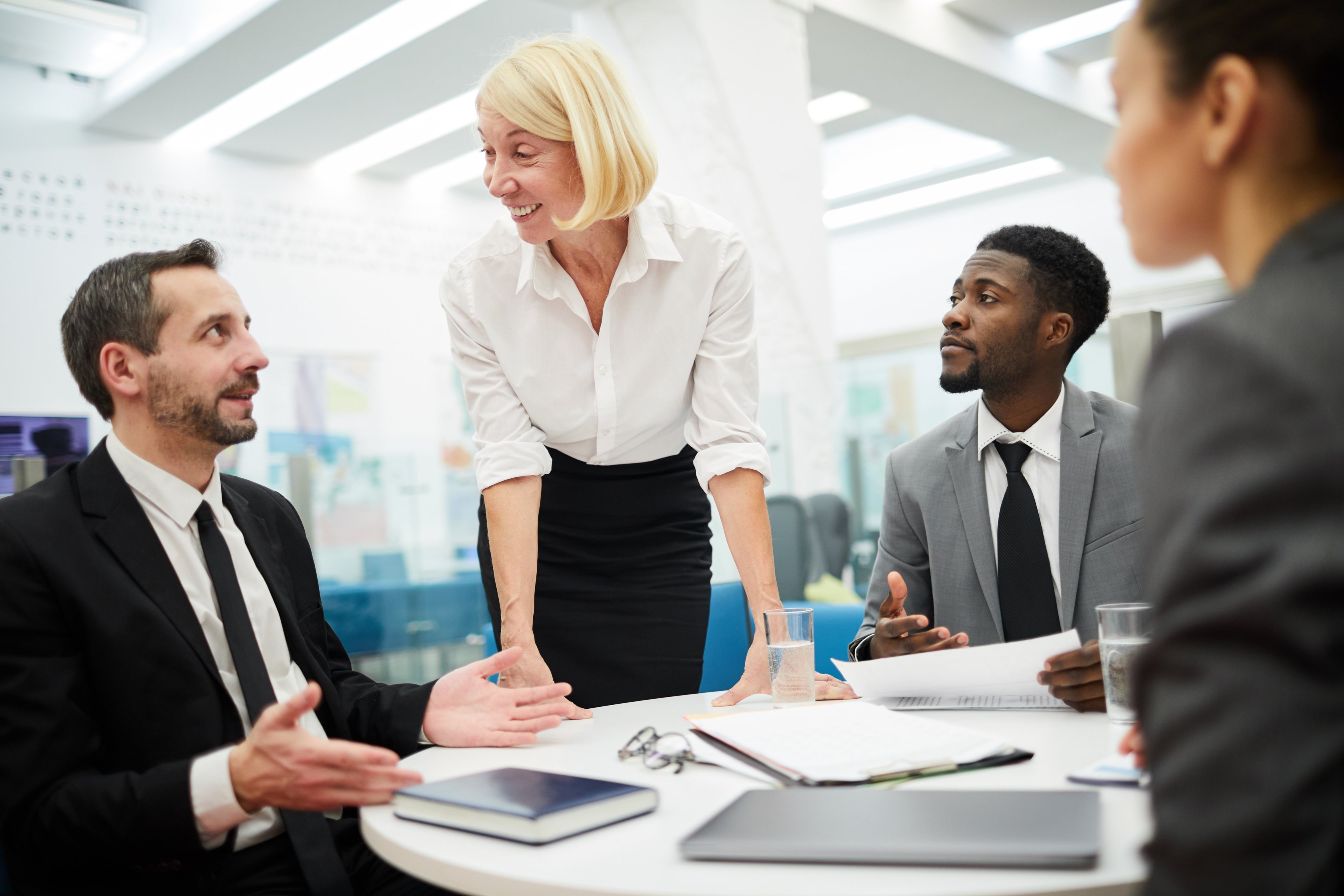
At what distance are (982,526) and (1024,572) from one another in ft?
0.34

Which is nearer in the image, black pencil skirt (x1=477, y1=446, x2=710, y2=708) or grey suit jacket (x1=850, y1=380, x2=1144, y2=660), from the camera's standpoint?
grey suit jacket (x1=850, y1=380, x2=1144, y2=660)

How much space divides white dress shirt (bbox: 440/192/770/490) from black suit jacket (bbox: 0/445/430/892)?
628 millimetres

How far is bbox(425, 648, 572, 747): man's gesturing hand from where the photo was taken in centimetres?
129

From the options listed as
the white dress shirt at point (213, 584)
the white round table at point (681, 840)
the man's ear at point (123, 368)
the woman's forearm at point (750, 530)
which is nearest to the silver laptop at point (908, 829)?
the white round table at point (681, 840)

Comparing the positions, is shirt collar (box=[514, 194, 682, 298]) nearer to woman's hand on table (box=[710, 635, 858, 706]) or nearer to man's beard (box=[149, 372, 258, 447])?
man's beard (box=[149, 372, 258, 447])

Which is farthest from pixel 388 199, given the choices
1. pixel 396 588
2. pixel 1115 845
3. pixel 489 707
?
pixel 1115 845

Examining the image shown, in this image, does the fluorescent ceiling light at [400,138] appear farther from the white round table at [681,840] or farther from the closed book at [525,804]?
the closed book at [525,804]

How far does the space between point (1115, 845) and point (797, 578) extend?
3.53 m

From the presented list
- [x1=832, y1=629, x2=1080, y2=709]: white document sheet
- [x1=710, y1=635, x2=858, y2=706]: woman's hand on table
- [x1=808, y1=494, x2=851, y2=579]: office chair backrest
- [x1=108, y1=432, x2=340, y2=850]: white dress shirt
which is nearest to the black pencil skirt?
[x1=710, y1=635, x2=858, y2=706]: woman's hand on table

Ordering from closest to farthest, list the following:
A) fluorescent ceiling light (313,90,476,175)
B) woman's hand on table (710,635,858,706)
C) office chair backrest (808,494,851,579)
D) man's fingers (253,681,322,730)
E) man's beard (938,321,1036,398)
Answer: man's fingers (253,681,322,730) < woman's hand on table (710,635,858,706) < man's beard (938,321,1036,398) < office chair backrest (808,494,851,579) < fluorescent ceiling light (313,90,476,175)

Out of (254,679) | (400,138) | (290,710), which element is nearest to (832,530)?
(254,679)

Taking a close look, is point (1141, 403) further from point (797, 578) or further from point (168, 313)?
point (797, 578)

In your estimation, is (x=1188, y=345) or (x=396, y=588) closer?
(x=1188, y=345)

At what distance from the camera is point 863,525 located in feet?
15.4
